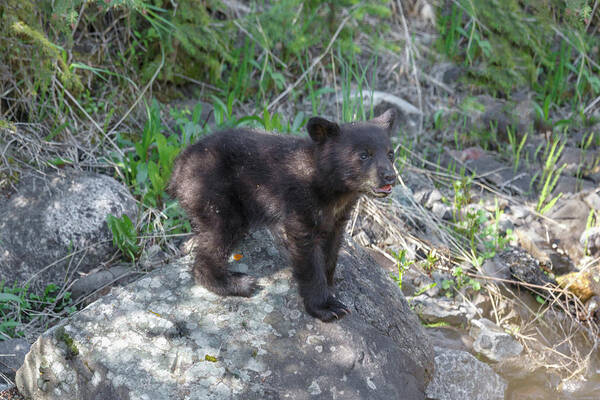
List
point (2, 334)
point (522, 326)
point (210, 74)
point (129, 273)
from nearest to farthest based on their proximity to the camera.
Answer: point (2, 334) → point (129, 273) → point (522, 326) → point (210, 74)

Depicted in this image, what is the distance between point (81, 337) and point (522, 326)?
11.3 feet

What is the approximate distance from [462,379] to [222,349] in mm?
1758

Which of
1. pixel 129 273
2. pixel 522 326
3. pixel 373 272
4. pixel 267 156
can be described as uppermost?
pixel 267 156

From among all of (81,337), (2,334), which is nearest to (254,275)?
(81,337)

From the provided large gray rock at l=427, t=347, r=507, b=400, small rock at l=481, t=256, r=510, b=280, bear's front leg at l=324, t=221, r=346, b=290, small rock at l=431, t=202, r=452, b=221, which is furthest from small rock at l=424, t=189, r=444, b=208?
bear's front leg at l=324, t=221, r=346, b=290

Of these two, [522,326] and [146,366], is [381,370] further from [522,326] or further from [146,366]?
[522,326]

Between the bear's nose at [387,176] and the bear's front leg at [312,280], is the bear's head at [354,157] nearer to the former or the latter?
the bear's nose at [387,176]

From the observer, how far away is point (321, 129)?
152 inches

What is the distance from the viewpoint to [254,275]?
4.16 m

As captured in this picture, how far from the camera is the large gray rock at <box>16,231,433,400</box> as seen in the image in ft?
11.1

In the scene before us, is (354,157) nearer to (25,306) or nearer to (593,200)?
(25,306)

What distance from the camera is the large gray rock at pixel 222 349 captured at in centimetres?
339

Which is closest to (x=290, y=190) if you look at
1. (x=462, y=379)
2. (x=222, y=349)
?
(x=222, y=349)

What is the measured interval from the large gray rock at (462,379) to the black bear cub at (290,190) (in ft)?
3.20
